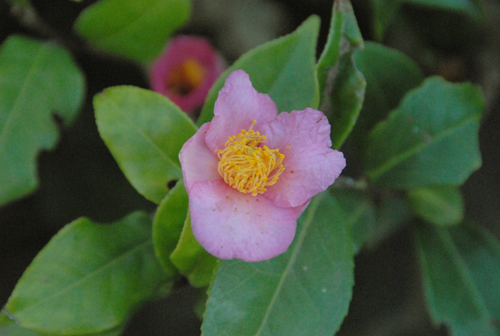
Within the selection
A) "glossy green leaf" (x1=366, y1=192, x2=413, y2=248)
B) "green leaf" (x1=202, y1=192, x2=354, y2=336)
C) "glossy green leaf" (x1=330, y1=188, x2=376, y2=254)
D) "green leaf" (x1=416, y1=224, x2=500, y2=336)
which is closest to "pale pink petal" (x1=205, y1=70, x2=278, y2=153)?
"green leaf" (x1=202, y1=192, x2=354, y2=336)

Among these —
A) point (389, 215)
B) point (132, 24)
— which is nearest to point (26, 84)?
point (132, 24)

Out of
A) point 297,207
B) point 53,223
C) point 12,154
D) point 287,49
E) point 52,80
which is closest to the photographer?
point 297,207

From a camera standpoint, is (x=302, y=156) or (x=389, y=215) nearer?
(x=302, y=156)

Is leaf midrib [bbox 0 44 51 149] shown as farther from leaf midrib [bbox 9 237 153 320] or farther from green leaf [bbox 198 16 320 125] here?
green leaf [bbox 198 16 320 125]

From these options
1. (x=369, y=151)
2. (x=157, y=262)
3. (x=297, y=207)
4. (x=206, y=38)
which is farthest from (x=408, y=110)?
(x=206, y=38)

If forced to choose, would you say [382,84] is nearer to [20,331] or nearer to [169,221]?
[169,221]

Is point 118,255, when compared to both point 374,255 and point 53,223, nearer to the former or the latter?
point 53,223
